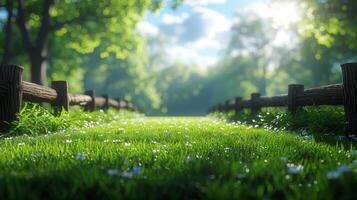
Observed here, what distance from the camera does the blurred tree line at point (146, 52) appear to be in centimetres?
2212

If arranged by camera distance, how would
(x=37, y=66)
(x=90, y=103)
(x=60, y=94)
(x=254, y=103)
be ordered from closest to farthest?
(x=60, y=94)
(x=254, y=103)
(x=90, y=103)
(x=37, y=66)

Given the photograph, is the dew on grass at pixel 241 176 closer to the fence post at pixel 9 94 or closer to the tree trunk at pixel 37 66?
the fence post at pixel 9 94

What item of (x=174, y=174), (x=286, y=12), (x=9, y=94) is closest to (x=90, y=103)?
(x=9, y=94)

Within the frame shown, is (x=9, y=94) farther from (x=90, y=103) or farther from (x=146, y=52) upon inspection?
(x=146, y=52)

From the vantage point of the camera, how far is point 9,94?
282 inches

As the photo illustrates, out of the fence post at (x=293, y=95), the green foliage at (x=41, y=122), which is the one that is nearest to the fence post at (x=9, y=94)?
the green foliage at (x=41, y=122)

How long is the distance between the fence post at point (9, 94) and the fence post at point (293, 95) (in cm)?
601

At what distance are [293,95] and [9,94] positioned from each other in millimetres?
6217

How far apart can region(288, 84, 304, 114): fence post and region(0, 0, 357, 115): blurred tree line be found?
12933 mm

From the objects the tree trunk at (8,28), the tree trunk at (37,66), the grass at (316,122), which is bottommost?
the grass at (316,122)

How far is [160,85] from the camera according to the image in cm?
8638

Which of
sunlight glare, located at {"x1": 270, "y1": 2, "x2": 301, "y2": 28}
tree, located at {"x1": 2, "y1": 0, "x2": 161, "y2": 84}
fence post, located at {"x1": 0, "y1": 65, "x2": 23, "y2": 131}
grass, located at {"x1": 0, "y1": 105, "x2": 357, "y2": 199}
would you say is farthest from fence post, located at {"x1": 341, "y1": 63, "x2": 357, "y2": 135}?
tree, located at {"x1": 2, "y1": 0, "x2": 161, "y2": 84}

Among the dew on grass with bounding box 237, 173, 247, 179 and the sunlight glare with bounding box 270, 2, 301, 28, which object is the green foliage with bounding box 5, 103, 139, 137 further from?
the sunlight glare with bounding box 270, 2, 301, 28

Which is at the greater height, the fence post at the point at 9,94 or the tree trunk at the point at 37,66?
the tree trunk at the point at 37,66
